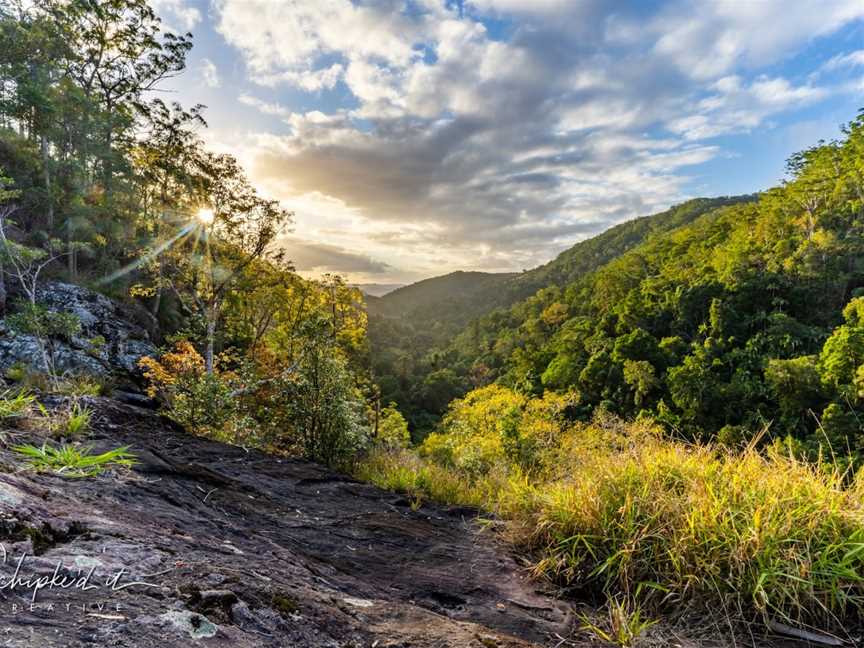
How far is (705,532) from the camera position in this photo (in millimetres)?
2602

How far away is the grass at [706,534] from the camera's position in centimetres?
229

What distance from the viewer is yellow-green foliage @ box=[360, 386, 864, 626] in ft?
7.55

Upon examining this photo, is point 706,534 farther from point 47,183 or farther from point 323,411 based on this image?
point 47,183

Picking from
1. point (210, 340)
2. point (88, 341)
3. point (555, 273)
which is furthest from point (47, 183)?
point (555, 273)

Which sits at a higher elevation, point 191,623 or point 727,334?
point 727,334

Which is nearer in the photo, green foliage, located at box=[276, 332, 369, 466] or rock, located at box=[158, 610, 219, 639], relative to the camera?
rock, located at box=[158, 610, 219, 639]

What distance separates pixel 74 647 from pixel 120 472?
210 cm

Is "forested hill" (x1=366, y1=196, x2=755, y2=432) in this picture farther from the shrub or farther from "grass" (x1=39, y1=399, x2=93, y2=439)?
"grass" (x1=39, y1=399, x2=93, y2=439)

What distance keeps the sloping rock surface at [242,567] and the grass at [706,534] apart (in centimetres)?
39

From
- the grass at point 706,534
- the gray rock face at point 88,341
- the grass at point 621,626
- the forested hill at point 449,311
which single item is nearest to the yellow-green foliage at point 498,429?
the gray rock face at point 88,341

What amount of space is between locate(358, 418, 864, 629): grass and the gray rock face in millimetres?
10673

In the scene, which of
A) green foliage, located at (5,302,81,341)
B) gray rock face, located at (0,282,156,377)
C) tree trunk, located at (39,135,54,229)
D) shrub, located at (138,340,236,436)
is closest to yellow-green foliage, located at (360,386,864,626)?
shrub, located at (138,340,236,436)

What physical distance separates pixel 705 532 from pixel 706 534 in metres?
0.01

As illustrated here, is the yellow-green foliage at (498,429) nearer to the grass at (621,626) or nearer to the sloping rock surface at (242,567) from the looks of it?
the sloping rock surface at (242,567)
